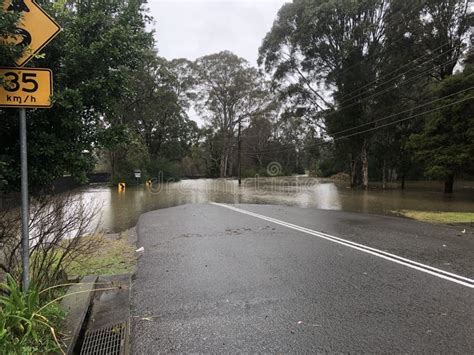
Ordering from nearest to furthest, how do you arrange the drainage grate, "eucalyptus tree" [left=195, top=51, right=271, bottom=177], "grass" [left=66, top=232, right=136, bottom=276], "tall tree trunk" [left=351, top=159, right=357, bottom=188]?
the drainage grate, "grass" [left=66, top=232, right=136, bottom=276], "tall tree trunk" [left=351, top=159, right=357, bottom=188], "eucalyptus tree" [left=195, top=51, right=271, bottom=177]

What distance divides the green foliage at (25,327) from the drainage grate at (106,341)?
381mm

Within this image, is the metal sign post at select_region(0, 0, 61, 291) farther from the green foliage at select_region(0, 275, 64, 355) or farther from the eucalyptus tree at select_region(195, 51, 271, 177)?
the eucalyptus tree at select_region(195, 51, 271, 177)

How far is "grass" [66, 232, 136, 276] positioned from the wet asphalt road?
33 cm

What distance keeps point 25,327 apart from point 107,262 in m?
3.41

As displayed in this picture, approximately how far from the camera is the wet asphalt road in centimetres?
296

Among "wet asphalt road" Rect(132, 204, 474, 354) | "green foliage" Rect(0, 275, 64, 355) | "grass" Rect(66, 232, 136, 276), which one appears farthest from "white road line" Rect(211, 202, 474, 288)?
"green foliage" Rect(0, 275, 64, 355)

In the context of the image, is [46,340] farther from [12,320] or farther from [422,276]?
[422,276]

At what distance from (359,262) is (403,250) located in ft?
4.69

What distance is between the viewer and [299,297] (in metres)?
3.96

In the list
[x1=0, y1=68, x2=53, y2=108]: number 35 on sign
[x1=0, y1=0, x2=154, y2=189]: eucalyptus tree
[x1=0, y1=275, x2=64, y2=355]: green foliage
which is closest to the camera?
[x1=0, y1=275, x2=64, y2=355]: green foliage

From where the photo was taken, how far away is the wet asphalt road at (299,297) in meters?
2.96

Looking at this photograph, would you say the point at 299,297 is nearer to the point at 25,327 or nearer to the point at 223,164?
the point at 25,327

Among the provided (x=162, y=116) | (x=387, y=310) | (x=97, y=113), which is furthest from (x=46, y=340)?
(x=162, y=116)

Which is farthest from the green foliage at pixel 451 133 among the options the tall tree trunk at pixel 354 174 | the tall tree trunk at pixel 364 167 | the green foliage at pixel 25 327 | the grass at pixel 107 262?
the green foliage at pixel 25 327
